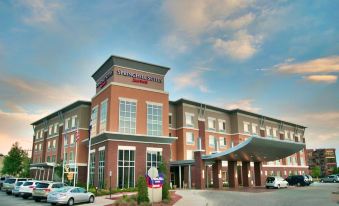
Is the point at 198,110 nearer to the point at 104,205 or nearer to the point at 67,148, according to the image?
the point at 67,148

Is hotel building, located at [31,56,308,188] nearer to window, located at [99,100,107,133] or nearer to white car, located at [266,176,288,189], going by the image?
window, located at [99,100,107,133]

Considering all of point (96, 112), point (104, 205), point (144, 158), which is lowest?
point (104, 205)

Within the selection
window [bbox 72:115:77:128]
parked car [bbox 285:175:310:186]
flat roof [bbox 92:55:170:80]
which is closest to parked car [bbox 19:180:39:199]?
flat roof [bbox 92:55:170:80]

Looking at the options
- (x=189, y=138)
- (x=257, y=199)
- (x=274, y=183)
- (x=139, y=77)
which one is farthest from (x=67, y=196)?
(x=189, y=138)

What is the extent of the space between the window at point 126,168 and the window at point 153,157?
7.68ft

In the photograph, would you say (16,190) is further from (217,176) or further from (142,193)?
(217,176)

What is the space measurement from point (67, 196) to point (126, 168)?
16937 millimetres

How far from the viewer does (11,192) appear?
1471 inches

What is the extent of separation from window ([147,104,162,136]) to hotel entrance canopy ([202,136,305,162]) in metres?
7.92

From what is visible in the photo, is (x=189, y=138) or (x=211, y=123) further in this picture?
(x=211, y=123)

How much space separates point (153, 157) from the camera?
149ft

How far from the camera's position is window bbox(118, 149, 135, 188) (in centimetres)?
4191

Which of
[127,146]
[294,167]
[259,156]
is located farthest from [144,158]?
[294,167]

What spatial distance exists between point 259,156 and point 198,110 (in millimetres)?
19301
